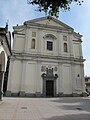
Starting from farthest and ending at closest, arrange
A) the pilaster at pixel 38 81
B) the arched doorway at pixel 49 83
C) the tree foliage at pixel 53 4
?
the arched doorway at pixel 49 83 → the pilaster at pixel 38 81 → the tree foliage at pixel 53 4

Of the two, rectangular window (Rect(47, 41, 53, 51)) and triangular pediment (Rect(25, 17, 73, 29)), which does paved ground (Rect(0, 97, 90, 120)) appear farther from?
triangular pediment (Rect(25, 17, 73, 29))

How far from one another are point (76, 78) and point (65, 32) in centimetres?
923

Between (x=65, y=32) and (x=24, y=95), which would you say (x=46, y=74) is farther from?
(x=65, y=32)

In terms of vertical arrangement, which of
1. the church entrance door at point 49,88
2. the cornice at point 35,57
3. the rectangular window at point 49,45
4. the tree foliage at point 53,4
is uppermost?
the rectangular window at point 49,45

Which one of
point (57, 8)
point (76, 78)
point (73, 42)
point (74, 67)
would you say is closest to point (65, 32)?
point (73, 42)

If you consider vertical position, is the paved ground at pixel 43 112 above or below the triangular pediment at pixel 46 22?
below

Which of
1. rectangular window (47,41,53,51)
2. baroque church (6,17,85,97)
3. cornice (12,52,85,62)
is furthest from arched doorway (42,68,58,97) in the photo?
rectangular window (47,41,53,51)

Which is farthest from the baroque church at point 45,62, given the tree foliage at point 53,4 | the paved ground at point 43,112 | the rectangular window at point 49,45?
the tree foliage at point 53,4

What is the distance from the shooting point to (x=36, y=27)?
29.0 metres

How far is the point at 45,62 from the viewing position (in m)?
27.0

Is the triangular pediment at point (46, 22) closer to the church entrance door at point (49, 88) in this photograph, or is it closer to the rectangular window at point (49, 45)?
the rectangular window at point (49, 45)

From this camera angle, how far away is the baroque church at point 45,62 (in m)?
25.3

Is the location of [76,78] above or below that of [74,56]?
below

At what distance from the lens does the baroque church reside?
83.0 ft
